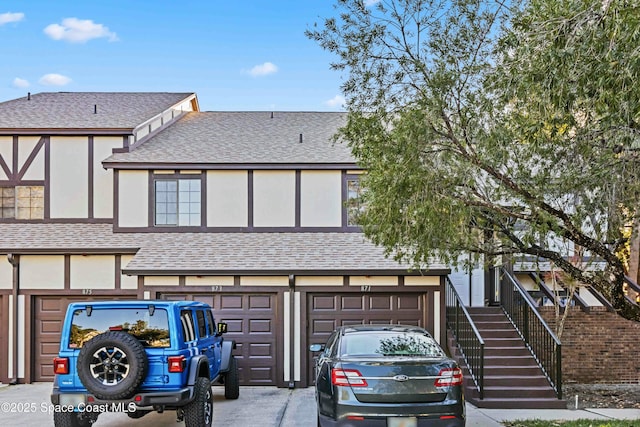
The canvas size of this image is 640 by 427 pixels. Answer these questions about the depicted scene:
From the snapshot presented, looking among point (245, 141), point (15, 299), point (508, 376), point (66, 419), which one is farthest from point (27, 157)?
point (508, 376)

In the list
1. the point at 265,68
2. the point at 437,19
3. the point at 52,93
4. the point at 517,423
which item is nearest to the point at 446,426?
the point at 517,423

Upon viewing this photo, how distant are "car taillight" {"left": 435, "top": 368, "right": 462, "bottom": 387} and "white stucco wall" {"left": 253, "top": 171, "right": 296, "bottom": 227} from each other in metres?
7.87

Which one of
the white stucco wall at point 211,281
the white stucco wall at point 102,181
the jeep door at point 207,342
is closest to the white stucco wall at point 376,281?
the white stucco wall at point 211,281

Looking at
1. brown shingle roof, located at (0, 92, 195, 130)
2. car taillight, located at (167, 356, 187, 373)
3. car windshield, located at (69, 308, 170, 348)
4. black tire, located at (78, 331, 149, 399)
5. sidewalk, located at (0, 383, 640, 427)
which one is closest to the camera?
black tire, located at (78, 331, 149, 399)

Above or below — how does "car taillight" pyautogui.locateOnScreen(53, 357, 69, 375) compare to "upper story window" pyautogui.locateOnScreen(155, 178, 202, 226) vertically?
below

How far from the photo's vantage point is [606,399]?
11836 millimetres

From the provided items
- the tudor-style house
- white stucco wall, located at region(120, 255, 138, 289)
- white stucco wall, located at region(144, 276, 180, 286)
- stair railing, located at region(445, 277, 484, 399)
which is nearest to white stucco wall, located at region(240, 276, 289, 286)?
the tudor-style house

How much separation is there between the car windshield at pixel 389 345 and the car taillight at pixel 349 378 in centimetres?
44

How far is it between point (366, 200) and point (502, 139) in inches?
94.4

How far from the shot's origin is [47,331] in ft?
46.2

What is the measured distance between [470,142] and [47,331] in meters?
10.4

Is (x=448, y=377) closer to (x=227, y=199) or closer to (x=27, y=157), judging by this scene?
(x=227, y=199)

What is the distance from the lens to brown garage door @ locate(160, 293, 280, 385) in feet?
44.2

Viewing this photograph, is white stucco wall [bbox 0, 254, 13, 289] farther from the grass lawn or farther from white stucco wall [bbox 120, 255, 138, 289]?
the grass lawn
